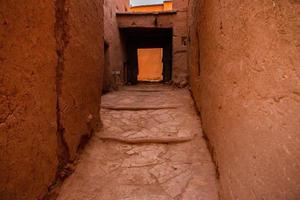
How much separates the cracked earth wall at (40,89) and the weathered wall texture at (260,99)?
1.32m

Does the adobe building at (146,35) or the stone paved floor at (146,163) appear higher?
the adobe building at (146,35)

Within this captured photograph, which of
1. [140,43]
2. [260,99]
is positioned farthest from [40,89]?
[140,43]

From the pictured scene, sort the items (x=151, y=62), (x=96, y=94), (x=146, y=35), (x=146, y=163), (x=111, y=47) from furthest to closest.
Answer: (x=151, y=62), (x=146, y=35), (x=111, y=47), (x=96, y=94), (x=146, y=163)

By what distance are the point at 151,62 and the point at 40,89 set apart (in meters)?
15.2

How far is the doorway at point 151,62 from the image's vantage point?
16.5m

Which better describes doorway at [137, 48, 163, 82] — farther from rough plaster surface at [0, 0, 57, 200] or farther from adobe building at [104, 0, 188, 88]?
rough plaster surface at [0, 0, 57, 200]

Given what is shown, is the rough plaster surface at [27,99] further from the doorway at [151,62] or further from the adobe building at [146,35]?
the doorway at [151,62]

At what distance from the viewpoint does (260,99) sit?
39.2 inches

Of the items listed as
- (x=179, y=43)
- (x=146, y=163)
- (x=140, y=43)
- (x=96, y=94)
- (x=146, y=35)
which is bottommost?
(x=146, y=163)

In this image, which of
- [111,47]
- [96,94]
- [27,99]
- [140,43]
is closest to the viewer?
[27,99]

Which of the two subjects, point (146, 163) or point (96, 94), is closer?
point (146, 163)

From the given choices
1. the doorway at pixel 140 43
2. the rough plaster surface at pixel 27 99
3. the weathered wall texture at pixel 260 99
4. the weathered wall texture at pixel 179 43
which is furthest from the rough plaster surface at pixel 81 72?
the doorway at pixel 140 43

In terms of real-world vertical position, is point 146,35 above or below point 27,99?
above

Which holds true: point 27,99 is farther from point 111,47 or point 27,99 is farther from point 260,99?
point 111,47
